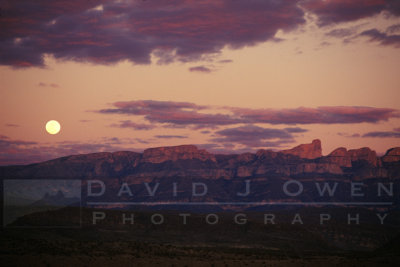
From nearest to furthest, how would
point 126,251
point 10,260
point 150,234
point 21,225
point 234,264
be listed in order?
1. point 10,260
2. point 234,264
3. point 126,251
4. point 21,225
5. point 150,234

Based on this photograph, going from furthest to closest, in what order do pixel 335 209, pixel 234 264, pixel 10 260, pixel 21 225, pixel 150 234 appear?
pixel 335 209 → pixel 150 234 → pixel 21 225 → pixel 234 264 → pixel 10 260

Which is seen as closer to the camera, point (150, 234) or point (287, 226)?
point (150, 234)

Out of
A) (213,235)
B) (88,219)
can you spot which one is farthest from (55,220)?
(213,235)

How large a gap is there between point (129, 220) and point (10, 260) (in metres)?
62.0

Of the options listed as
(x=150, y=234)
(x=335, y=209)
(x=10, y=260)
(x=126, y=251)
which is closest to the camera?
(x=10, y=260)

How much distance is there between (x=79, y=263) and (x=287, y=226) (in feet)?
237

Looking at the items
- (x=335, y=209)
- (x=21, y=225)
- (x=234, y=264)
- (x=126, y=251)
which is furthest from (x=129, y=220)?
(x=335, y=209)

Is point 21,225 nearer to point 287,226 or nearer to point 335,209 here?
point 287,226

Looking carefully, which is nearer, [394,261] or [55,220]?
[394,261]

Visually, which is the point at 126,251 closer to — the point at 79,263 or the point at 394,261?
the point at 79,263

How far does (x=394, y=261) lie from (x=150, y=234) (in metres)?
50.9

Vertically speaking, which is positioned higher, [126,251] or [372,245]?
[126,251]

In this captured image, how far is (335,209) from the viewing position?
177 meters

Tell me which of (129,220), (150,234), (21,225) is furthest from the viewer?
(129,220)
